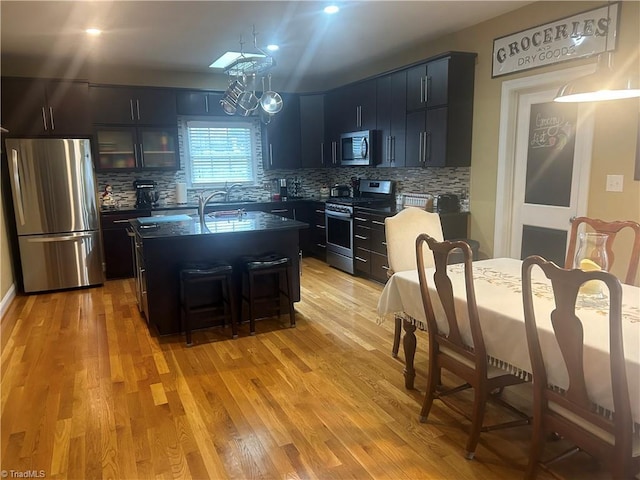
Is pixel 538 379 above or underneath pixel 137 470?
above

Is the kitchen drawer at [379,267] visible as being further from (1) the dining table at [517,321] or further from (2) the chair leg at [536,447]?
(2) the chair leg at [536,447]

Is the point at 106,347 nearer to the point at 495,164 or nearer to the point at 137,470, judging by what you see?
the point at 137,470

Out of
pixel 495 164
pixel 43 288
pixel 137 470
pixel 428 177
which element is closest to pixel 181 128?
pixel 43 288

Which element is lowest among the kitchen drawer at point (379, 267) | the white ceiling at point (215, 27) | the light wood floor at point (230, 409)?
the light wood floor at point (230, 409)

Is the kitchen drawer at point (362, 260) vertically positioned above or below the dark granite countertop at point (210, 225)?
below

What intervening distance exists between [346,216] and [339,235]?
0.35 meters

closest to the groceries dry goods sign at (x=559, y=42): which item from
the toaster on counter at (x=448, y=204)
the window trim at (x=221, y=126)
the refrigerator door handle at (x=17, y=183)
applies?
the toaster on counter at (x=448, y=204)

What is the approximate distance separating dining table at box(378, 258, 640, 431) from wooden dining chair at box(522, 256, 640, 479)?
0.04 metres

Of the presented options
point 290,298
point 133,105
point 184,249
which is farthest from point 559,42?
point 133,105

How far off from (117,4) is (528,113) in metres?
3.52

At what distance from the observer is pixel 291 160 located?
22.0 feet

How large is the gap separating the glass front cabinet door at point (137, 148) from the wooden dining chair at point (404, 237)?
385cm

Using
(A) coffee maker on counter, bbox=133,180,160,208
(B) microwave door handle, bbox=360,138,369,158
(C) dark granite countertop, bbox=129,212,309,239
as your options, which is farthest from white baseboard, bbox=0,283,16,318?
(B) microwave door handle, bbox=360,138,369,158

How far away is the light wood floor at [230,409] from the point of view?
2121mm
